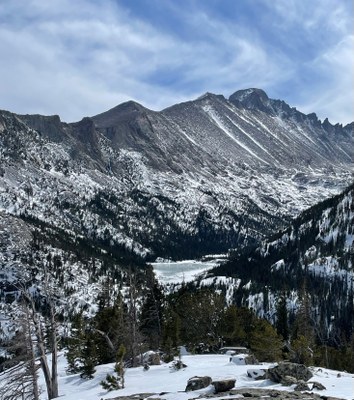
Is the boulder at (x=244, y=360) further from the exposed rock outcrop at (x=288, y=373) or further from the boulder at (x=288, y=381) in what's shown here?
the boulder at (x=288, y=381)

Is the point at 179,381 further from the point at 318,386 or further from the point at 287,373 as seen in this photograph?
the point at 318,386

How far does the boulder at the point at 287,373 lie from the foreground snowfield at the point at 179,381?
0.50 m

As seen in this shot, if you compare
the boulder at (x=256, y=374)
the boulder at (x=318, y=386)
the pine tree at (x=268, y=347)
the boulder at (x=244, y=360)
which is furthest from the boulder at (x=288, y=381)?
the pine tree at (x=268, y=347)

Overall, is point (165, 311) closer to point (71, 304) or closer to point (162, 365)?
point (162, 365)

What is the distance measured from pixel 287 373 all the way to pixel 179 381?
9948mm

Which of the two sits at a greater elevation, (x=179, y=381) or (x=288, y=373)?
(x=288, y=373)

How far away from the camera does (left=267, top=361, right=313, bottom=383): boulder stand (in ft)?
90.4

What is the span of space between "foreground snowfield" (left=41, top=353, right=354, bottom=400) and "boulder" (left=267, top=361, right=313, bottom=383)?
19.7 inches

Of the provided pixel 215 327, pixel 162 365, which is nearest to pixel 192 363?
pixel 162 365

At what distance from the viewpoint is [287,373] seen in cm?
2769

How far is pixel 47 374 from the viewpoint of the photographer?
35.5 m

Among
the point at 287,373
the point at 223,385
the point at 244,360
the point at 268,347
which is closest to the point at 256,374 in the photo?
the point at 287,373

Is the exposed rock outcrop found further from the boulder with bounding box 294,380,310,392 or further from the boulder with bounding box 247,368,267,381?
the boulder with bounding box 294,380,310,392

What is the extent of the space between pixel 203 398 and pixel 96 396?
12.7 m
